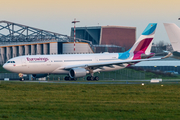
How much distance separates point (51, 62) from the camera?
47.8 metres

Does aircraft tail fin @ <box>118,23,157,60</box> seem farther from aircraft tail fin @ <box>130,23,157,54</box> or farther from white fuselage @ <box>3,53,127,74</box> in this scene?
white fuselage @ <box>3,53,127,74</box>

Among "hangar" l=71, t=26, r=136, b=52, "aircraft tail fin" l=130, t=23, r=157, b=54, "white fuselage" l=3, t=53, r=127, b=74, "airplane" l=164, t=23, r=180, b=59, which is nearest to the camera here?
"airplane" l=164, t=23, r=180, b=59

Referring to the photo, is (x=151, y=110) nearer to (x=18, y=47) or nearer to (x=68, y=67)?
(x=68, y=67)

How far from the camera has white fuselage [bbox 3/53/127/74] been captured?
46000 mm

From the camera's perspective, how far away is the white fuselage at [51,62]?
46.0m

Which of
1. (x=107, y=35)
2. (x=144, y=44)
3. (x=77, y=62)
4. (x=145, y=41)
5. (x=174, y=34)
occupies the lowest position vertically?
(x=77, y=62)

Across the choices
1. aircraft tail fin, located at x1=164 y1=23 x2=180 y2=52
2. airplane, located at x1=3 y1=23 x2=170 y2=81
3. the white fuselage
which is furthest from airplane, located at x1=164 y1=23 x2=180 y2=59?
the white fuselage

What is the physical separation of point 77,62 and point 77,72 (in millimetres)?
4032

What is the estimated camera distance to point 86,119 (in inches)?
578

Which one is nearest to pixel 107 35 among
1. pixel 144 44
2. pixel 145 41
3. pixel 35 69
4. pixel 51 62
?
pixel 145 41

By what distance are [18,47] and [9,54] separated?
3.36m

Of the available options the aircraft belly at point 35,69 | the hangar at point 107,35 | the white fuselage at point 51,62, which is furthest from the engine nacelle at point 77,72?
the hangar at point 107,35

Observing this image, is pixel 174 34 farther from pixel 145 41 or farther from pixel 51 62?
pixel 145 41

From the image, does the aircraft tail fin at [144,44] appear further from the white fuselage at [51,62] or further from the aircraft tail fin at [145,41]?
the white fuselage at [51,62]
